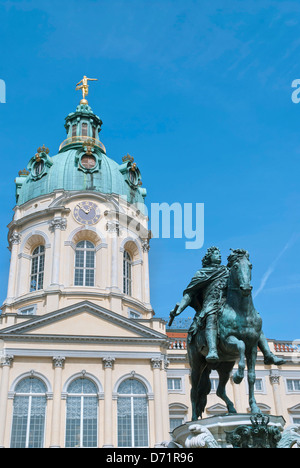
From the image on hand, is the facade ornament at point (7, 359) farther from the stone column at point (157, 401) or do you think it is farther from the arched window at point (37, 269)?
the stone column at point (157, 401)

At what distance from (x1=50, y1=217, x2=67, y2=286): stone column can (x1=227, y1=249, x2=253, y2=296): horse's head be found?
3001 cm

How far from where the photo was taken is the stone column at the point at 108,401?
31.2 m

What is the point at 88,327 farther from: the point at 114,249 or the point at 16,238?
the point at 16,238

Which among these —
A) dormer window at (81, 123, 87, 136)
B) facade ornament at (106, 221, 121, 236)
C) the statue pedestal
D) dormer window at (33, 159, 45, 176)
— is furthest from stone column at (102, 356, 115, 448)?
the statue pedestal

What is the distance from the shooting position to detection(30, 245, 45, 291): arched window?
40344mm

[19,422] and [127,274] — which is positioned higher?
[127,274]

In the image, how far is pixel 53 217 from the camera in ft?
134

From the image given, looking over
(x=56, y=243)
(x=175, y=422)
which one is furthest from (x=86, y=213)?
(x=175, y=422)

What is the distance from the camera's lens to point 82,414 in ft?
105

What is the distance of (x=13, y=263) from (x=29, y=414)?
1295 cm

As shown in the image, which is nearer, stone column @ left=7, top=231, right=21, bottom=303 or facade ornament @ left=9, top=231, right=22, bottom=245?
stone column @ left=7, top=231, right=21, bottom=303

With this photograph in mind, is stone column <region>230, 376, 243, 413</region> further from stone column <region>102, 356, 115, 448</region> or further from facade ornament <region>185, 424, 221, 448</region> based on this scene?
facade ornament <region>185, 424, 221, 448</region>

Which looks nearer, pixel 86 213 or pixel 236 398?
pixel 236 398
